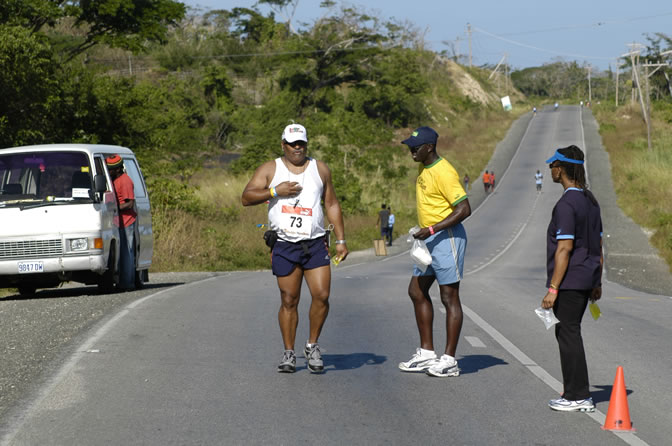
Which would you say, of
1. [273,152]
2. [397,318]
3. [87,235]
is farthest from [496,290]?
[273,152]

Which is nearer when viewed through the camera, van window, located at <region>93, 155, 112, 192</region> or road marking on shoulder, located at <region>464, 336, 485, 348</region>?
road marking on shoulder, located at <region>464, 336, 485, 348</region>

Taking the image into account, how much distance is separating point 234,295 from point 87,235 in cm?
288

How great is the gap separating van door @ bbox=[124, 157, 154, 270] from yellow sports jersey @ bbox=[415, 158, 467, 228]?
8.99 meters

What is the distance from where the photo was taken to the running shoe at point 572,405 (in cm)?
679

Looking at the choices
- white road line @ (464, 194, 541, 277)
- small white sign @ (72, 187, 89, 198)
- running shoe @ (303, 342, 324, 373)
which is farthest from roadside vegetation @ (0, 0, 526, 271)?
running shoe @ (303, 342, 324, 373)

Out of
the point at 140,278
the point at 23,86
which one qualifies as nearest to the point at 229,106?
the point at 23,86

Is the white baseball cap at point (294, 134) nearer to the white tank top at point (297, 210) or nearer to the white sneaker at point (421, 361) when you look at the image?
the white tank top at point (297, 210)

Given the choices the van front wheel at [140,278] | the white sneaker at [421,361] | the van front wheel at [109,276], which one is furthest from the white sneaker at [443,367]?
the van front wheel at [140,278]

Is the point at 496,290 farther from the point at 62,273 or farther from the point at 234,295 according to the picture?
the point at 62,273

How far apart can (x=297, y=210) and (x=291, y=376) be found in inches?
55.3

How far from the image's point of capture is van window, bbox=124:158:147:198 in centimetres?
1658

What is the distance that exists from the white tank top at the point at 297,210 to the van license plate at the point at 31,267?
24.2ft

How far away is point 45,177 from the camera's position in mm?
14852

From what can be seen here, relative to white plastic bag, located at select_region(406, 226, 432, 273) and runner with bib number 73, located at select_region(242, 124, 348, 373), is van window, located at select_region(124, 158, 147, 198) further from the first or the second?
white plastic bag, located at select_region(406, 226, 432, 273)
